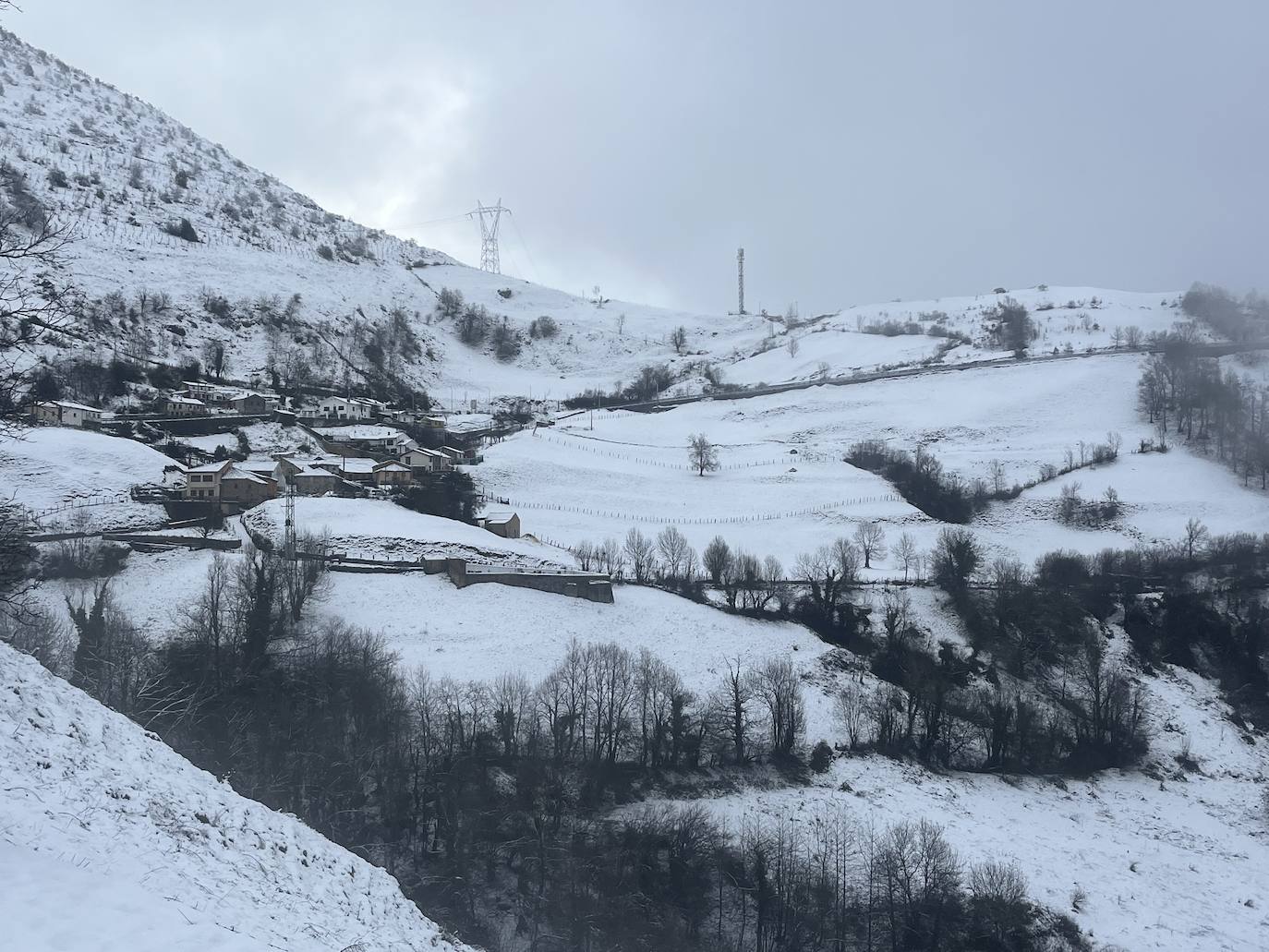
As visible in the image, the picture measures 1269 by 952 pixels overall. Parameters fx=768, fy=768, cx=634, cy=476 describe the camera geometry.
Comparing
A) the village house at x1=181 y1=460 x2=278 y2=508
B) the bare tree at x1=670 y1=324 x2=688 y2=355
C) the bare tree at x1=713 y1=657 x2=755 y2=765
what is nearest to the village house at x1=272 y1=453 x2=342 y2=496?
the village house at x1=181 y1=460 x2=278 y2=508

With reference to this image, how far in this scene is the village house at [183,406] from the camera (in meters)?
56.0

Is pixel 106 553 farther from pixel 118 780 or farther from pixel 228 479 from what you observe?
pixel 118 780

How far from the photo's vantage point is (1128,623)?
3806cm

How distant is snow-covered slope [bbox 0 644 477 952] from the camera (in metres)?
6.54

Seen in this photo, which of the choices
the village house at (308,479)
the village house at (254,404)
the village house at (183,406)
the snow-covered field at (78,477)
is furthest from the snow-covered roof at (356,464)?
the snow-covered field at (78,477)

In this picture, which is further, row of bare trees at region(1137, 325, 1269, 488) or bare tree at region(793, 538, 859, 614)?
row of bare trees at region(1137, 325, 1269, 488)

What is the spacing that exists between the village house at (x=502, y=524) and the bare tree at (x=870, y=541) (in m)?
20.5

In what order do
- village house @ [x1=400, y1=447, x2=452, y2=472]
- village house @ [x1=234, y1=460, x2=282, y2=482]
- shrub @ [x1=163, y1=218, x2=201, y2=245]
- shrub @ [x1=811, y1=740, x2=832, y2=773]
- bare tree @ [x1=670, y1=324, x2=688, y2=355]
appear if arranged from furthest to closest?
1. bare tree @ [x1=670, y1=324, x2=688, y2=355]
2. shrub @ [x1=163, y1=218, x2=201, y2=245]
3. village house @ [x1=400, y1=447, x2=452, y2=472]
4. village house @ [x1=234, y1=460, x2=282, y2=482]
5. shrub @ [x1=811, y1=740, x2=832, y2=773]

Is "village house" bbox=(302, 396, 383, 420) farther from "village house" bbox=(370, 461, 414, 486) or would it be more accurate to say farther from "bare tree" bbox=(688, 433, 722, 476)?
"bare tree" bbox=(688, 433, 722, 476)

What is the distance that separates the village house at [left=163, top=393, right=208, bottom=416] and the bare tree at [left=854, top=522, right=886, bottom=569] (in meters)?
47.1

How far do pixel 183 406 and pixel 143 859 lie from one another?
5693 cm

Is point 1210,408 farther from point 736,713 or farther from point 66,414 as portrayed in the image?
point 66,414

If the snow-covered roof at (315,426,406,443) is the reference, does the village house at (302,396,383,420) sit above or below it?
above

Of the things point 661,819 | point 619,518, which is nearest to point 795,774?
point 661,819
